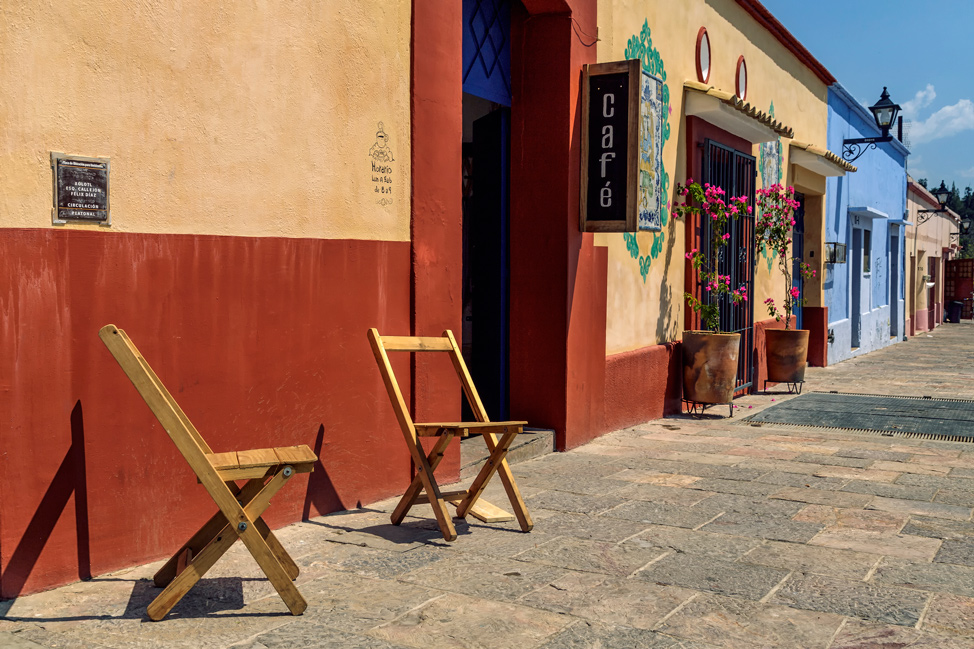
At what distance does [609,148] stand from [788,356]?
16.2 ft

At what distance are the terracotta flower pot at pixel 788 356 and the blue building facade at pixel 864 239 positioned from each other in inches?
185

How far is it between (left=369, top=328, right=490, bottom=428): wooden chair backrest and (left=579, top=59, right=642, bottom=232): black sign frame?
2288 millimetres

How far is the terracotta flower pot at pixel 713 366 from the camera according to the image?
8.78 meters

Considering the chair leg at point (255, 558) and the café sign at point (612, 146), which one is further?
the café sign at point (612, 146)

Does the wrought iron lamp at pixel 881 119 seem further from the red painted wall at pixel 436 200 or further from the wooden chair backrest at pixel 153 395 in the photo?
the wooden chair backrest at pixel 153 395

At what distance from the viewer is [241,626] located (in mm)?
3260

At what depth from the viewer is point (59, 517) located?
11.7ft

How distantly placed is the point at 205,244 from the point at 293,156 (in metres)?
0.69

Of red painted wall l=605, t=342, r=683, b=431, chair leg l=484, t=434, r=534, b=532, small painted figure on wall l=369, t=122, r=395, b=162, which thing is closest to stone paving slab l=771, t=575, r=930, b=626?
chair leg l=484, t=434, r=534, b=532

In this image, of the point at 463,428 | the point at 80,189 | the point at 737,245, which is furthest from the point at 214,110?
the point at 737,245

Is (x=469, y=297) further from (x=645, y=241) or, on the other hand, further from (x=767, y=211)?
(x=767, y=211)

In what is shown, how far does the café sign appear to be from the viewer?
7.01 metres

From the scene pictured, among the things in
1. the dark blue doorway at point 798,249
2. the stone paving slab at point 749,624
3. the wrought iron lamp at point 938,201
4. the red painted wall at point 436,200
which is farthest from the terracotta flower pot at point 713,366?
the wrought iron lamp at point 938,201

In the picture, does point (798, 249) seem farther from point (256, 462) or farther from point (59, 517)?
point (59, 517)
